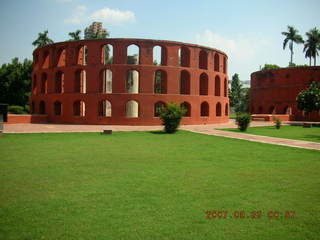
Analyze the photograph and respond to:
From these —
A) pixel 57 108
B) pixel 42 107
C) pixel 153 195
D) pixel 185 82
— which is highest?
pixel 185 82

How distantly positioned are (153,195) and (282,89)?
36.5 m

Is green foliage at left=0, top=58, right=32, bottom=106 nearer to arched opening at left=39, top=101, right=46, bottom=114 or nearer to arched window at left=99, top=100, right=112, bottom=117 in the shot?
arched opening at left=39, top=101, right=46, bottom=114

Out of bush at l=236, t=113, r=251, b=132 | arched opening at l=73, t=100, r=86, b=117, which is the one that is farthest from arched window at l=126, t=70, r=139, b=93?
bush at l=236, t=113, r=251, b=132

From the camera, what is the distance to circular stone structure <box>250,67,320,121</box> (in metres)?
35.4

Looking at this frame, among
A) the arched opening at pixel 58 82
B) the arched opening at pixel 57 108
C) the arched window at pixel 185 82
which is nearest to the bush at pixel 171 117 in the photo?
the arched window at pixel 185 82

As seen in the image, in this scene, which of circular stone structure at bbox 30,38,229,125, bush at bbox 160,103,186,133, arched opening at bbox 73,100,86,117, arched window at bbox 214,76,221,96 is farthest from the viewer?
arched window at bbox 214,76,221,96

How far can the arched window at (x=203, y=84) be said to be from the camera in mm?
27562

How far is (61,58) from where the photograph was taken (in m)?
27.6

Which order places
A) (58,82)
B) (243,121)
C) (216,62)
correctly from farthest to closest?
(216,62), (58,82), (243,121)

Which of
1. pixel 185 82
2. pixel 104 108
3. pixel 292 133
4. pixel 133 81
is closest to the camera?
pixel 292 133

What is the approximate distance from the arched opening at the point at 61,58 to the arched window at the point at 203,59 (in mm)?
13667

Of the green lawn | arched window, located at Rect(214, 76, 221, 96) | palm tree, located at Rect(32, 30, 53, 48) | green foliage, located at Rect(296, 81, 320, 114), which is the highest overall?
palm tree, located at Rect(32, 30, 53, 48)

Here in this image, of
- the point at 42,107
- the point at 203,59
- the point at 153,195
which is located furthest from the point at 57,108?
the point at 153,195

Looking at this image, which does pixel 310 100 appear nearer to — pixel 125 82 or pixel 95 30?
pixel 125 82
